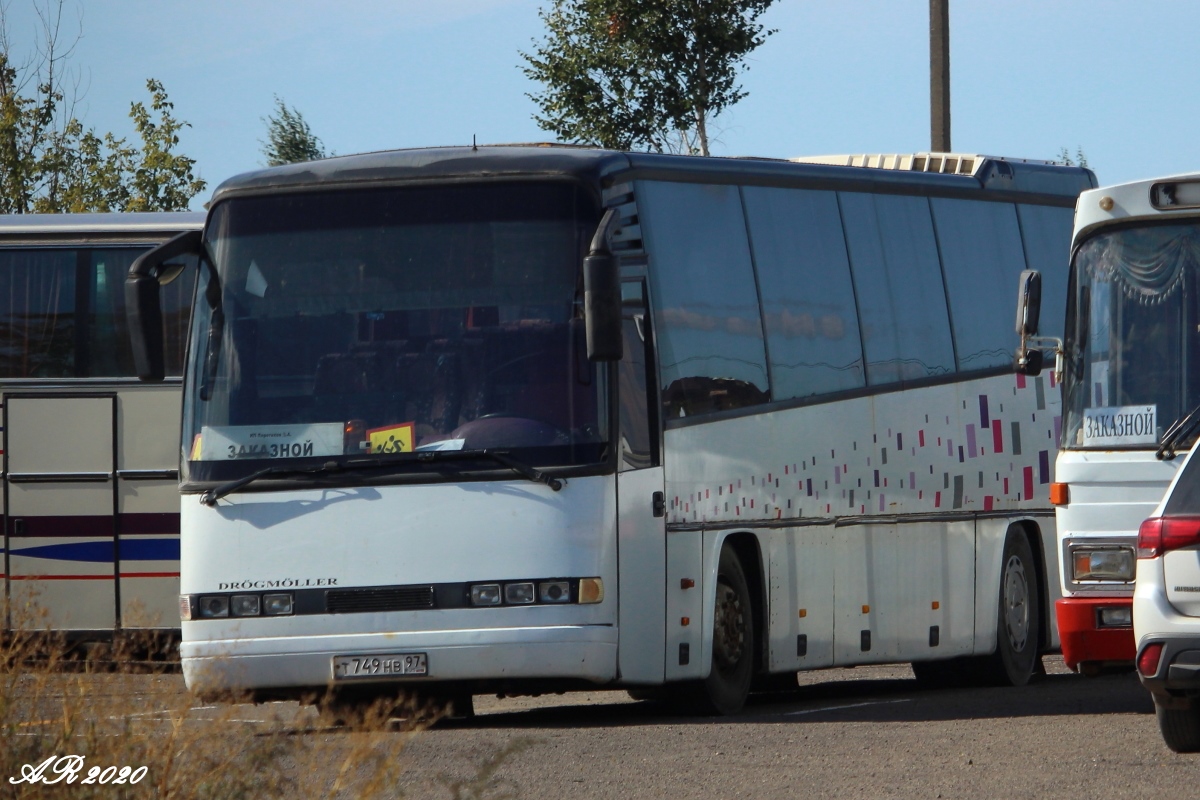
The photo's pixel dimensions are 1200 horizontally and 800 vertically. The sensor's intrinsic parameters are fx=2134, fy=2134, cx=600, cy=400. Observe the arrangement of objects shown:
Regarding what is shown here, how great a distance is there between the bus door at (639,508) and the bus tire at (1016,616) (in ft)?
16.3

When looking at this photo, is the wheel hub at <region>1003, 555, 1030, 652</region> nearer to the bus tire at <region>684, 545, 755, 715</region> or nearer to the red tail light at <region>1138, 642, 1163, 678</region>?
the bus tire at <region>684, 545, 755, 715</region>

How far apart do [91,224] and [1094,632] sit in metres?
10.4

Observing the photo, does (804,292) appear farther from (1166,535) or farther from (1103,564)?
(1166,535)

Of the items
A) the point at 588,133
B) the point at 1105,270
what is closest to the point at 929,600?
the point at 1105,270

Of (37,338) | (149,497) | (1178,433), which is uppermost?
(37,338)

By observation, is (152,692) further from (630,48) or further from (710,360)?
(630,48)

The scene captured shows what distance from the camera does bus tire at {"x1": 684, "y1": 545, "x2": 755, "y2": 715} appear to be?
43.3 feet

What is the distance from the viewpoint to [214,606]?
12312mm

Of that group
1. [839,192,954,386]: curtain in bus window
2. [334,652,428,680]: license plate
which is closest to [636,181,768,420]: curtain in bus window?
[839,192,954,386]: curtain in bus window

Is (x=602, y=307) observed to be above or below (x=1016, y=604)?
above

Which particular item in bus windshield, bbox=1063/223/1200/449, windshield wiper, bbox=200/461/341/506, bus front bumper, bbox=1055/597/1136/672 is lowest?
bus front bumper, bbox=1055/597/1136/672

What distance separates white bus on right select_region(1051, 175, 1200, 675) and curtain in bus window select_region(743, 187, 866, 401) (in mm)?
2662

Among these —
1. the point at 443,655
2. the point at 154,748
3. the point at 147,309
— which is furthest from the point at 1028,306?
the point at 154,748

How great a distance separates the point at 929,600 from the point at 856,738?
4060 mm
